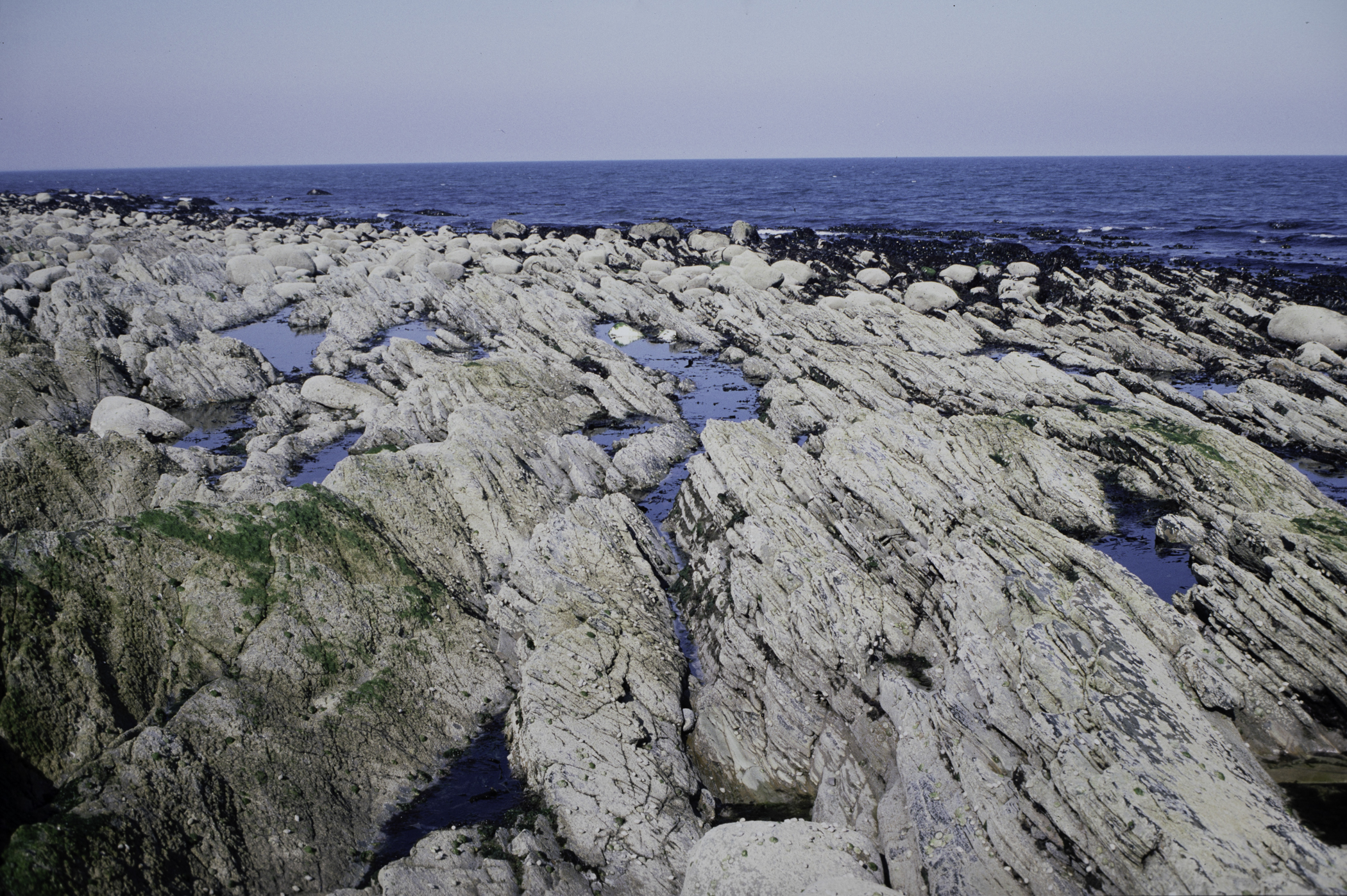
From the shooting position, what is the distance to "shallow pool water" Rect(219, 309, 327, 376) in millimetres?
46344

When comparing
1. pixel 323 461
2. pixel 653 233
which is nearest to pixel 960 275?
pixel 653 233

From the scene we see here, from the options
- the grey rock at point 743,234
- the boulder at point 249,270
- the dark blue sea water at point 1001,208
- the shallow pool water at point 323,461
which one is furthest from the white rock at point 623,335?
the dark blue sea water at point 1001,208

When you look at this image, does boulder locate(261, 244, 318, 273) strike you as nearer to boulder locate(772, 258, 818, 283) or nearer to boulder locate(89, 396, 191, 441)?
boulder locate(89, 396, 191, 441)

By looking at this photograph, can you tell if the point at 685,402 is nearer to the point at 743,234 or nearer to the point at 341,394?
the point at 341,394

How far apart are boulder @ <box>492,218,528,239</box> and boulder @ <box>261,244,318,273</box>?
29.6 meters

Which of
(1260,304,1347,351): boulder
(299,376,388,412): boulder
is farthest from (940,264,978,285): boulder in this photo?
(299,376,388,412): boulder

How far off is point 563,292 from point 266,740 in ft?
162

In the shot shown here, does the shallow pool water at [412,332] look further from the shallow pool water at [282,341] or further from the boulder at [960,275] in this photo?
the boulder at [960,275]

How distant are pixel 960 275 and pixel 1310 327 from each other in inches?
997

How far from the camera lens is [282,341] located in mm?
52156

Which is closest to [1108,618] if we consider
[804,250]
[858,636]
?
[858,636]

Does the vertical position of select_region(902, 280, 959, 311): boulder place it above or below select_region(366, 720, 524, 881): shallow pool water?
above

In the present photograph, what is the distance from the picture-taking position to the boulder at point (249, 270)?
213 feet

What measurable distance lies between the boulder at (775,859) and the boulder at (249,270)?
6592 cm
